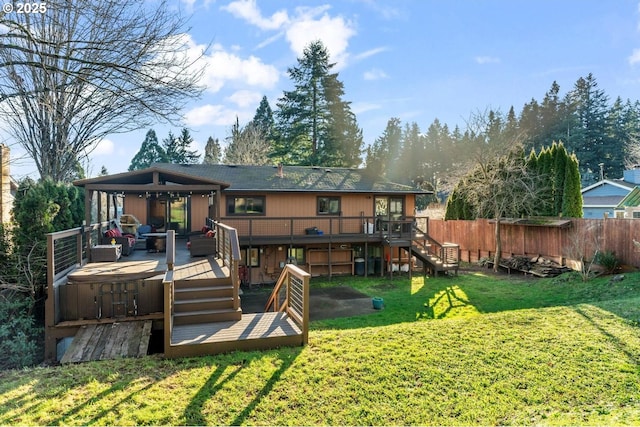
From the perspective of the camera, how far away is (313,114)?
3030cm

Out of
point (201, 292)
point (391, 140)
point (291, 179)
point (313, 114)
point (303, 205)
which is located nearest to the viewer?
point (201, 292)

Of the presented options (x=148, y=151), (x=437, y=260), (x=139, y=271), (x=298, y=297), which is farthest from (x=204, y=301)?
(x=148, y=151)

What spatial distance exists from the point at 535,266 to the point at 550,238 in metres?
1.54

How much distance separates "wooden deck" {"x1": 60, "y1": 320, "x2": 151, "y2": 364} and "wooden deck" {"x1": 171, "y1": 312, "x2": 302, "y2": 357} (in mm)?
663

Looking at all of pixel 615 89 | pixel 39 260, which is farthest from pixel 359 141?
pixel 615 89

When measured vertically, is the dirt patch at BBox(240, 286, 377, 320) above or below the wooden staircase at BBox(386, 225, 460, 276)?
below

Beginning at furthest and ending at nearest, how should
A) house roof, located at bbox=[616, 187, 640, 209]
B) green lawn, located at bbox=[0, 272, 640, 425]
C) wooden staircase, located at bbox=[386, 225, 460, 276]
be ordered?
house roof, located at bbox=[616, 187, 640, 209] < wooden staircase, located at bbox=[386, 225, 460, 276] < green lawn, located at bbox=[0, 272, 640, 425]

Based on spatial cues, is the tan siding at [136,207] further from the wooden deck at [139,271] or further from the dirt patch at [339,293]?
the dirt patch at [339,293]

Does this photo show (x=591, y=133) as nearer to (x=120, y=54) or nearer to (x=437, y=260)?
(x=437, y=260)

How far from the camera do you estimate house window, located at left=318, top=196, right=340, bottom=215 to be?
16.1 m

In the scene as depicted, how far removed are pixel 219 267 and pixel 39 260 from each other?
182 inches

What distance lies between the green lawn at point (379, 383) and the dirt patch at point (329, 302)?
331cm

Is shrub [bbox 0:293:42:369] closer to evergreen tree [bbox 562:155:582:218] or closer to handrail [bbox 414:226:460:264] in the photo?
handrail [bbox 414:226:460:264]

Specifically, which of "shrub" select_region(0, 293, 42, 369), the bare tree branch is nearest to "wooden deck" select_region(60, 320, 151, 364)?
"shrub" select_region(0, 293, 42, 369)
